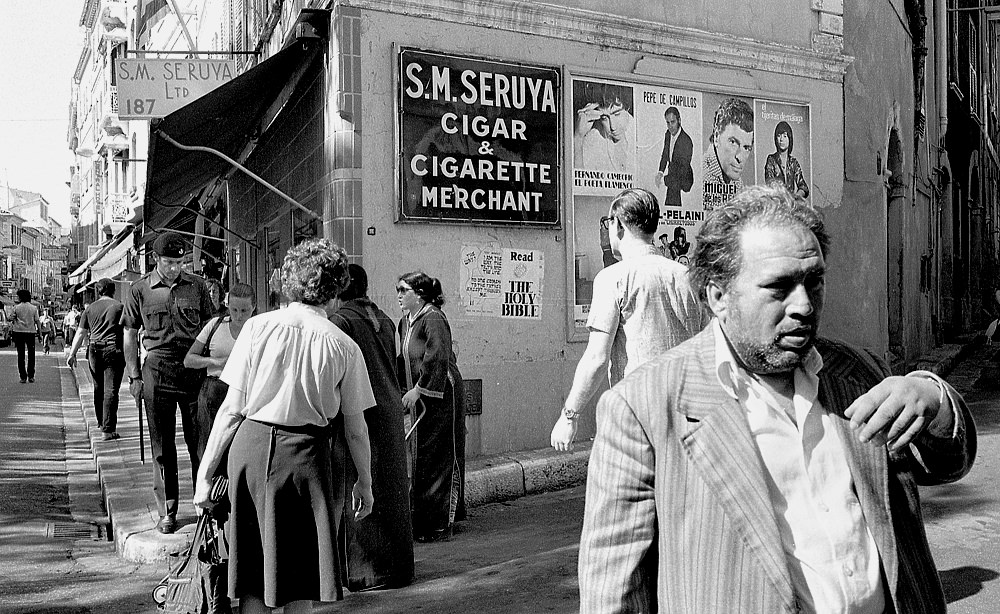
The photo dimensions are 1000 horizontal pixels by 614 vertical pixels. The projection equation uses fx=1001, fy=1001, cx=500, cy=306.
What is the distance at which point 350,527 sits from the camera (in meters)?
5.34

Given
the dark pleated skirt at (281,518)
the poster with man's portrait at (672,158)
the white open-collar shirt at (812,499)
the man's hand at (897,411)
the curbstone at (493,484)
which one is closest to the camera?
the man's hand at (897,411)

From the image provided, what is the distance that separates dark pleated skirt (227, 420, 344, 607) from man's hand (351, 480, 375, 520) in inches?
9.4

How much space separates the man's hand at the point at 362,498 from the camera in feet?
13.8

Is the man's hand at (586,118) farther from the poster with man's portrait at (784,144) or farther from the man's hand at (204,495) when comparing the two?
the man's hand at (204,495)

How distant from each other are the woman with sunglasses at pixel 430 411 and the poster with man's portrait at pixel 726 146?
16.3ft

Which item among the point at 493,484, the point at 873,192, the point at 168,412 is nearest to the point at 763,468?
the point at 168,412

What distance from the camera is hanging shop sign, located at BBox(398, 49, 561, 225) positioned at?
28.1 feet

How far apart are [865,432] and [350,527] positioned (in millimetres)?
4028

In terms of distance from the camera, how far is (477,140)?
888cm

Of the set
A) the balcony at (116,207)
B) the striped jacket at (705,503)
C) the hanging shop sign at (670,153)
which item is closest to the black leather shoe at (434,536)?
the hanging shop sign at (670,153)

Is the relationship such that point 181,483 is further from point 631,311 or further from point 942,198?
point 942,198

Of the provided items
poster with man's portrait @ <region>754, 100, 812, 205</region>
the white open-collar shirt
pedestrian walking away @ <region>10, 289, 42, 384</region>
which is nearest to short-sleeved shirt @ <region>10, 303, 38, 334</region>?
pedestrian walking away @ <region>10, 289, 42, 384</region>

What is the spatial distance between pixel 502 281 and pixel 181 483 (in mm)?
3245

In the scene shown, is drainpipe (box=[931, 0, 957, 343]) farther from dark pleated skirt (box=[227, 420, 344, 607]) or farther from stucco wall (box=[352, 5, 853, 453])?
dark pleated skirt (box=[227, 420, 344, 607])
